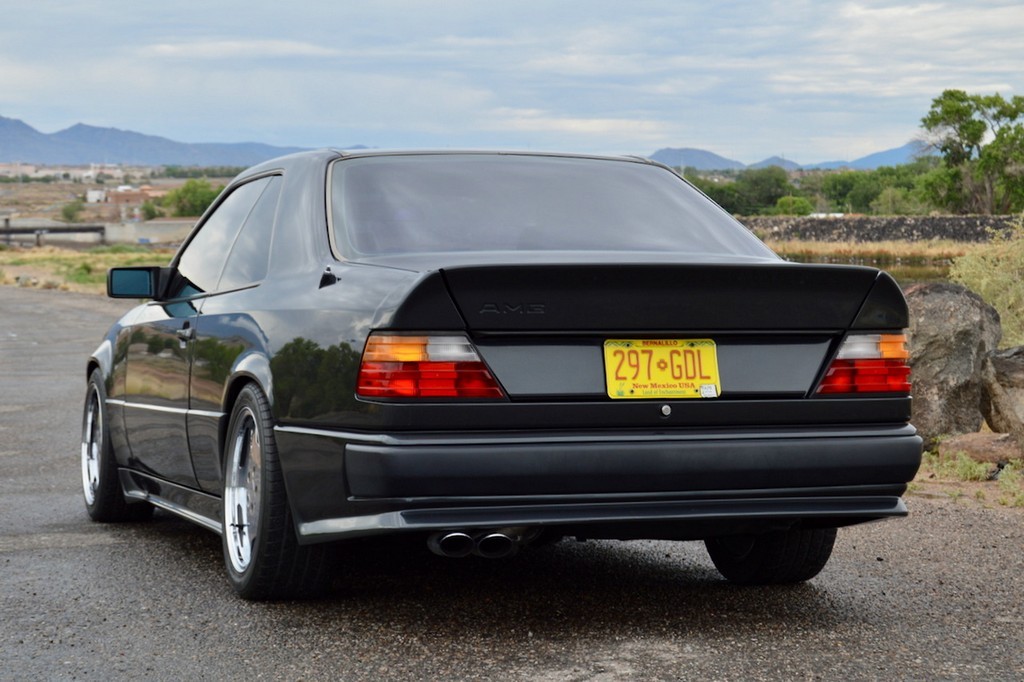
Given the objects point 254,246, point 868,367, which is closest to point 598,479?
point 868,367

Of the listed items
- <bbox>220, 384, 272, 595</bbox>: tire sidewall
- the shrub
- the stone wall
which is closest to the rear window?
<bbox>220, 384, 272, 595</bbox>: tire sidewall

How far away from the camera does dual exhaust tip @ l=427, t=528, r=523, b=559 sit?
436 cm

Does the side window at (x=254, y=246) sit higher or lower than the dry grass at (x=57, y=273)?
higher

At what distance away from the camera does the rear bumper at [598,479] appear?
4254 millimetres

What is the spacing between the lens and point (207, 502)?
5.77 m

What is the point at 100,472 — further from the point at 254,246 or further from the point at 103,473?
the point at 254,246

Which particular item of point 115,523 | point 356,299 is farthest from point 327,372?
point 115,523

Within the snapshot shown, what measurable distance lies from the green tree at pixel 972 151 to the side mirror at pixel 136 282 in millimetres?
97347

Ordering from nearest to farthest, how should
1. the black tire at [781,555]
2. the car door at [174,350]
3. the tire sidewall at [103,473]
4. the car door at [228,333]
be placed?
the car door at [228,333], the black tire at [781,555], the car door at [174,350], the tire sidewall at [103,473]

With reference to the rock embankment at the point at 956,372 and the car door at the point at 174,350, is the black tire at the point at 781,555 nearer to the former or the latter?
the car door at the point at 174,350

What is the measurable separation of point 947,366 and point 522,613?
617cm

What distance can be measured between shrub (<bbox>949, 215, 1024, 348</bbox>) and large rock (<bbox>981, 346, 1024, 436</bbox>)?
17.4ft

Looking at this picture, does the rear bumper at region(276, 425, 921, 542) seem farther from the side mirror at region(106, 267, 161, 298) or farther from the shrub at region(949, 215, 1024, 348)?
the shrub at region(949, 215, 1024, 348)

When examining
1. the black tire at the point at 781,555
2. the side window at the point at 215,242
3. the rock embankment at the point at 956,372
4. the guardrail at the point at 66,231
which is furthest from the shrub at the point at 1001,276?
the guardrail at the point at 66,231
